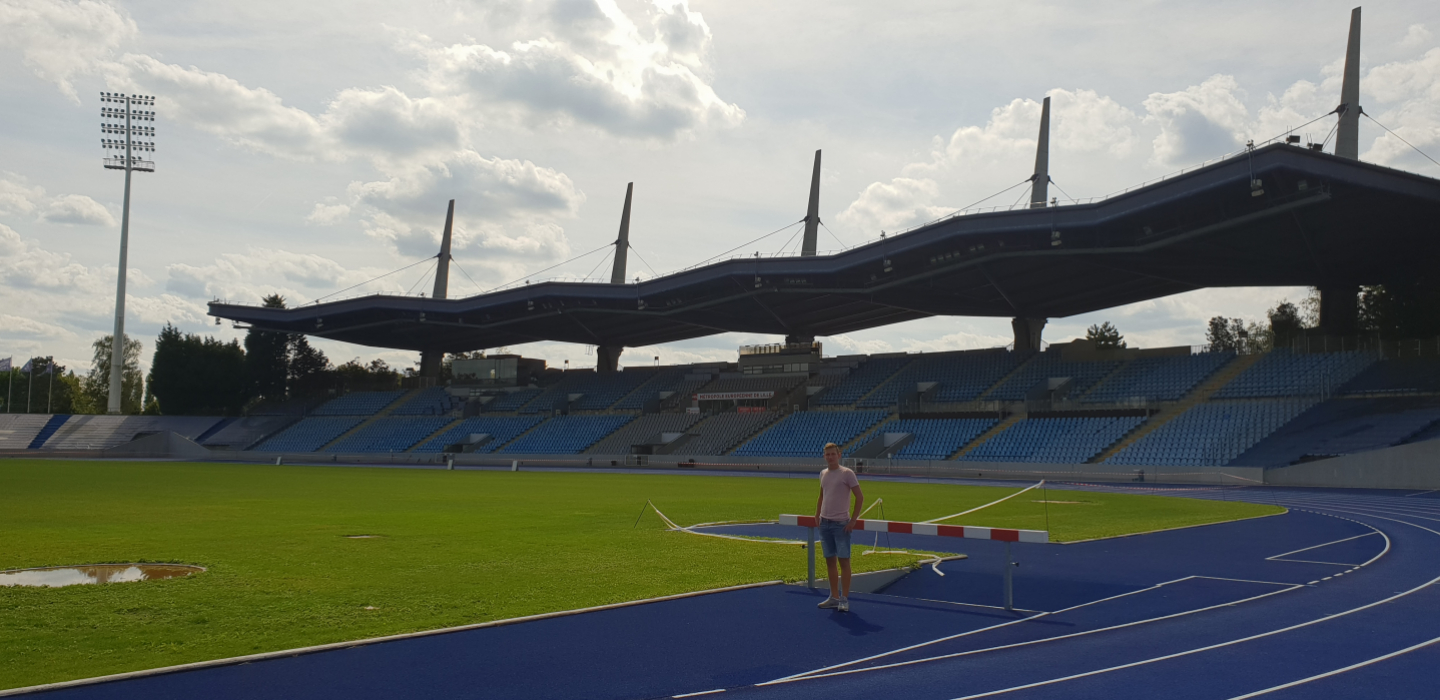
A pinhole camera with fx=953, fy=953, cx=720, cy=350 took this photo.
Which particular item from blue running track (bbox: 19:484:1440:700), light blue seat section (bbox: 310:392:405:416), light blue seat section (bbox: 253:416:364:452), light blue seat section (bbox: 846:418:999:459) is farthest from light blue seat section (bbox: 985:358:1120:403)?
light blue seat section (bbox: 310:392:405:416)

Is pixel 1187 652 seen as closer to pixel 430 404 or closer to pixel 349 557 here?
pixel 349 557

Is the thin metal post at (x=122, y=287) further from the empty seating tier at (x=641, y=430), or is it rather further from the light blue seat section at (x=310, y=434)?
the empty seating tier at (x=641, y=430)

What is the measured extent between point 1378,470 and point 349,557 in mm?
39395

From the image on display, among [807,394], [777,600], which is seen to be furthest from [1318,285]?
[777,600]

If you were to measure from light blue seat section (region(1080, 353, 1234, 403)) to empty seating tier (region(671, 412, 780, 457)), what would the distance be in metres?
Result: 22.3

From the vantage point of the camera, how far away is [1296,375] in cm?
4912

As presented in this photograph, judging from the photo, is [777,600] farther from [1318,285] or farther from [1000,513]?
[1318,285]

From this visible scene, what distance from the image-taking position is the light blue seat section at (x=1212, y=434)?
145ft

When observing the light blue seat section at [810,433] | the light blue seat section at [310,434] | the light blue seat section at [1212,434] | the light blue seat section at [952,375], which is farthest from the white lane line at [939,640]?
the light blue seat section at [310,434]

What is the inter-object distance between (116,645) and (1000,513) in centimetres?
1934

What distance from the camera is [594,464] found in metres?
63.7

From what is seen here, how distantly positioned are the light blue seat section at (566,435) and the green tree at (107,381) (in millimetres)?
84161

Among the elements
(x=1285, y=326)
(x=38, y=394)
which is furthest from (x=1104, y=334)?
(x=38, y=394)

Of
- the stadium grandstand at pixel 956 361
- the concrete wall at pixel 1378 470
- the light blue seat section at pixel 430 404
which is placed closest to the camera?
the concrete wall at pixel 1378 470
